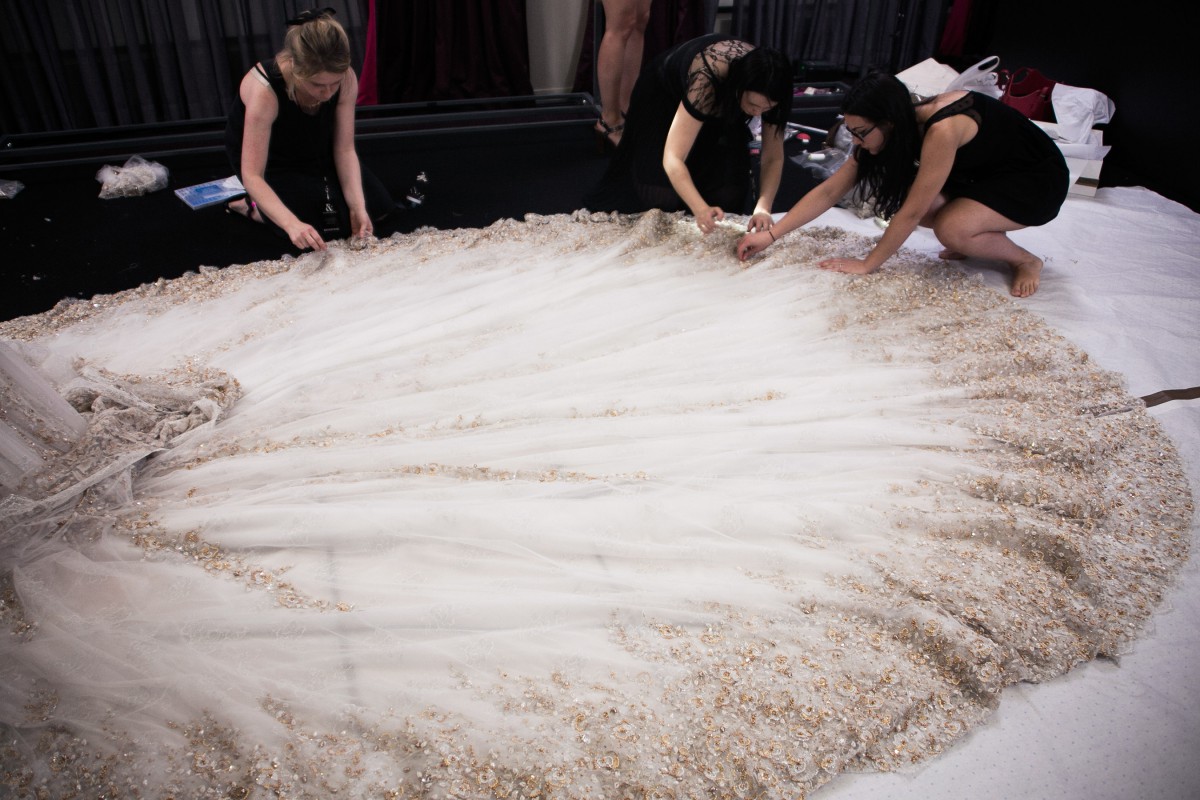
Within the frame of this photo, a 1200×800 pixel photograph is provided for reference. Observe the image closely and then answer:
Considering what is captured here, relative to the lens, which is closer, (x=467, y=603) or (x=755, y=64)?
(x=467, y=603)

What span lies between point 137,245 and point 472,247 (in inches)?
55.4

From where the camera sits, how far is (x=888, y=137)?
2.15 meters

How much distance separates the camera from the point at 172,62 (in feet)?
13.1

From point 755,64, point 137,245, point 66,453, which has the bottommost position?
point 137,245

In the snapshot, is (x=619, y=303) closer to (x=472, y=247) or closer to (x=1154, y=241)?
(x=472, y=247)

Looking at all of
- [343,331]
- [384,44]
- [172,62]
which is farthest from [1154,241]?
[172,62]

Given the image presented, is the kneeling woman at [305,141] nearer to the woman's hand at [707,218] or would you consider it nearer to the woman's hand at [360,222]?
the woman's hand at [360,222]

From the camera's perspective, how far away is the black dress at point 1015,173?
7.73ft

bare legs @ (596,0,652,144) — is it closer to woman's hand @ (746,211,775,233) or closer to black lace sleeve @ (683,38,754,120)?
black lace sleeve @ (683,38,754,120)

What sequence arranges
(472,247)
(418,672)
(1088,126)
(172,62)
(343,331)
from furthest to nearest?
1. (172,62)
2. (1088,126)
3. (472,247)
4. (343,331)
5. (418,672)

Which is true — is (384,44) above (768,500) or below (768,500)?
above

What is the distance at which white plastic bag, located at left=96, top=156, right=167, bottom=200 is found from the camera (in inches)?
131

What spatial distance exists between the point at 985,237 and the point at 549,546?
1844mm

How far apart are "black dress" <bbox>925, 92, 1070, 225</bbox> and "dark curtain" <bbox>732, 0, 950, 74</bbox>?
268 centimetres
